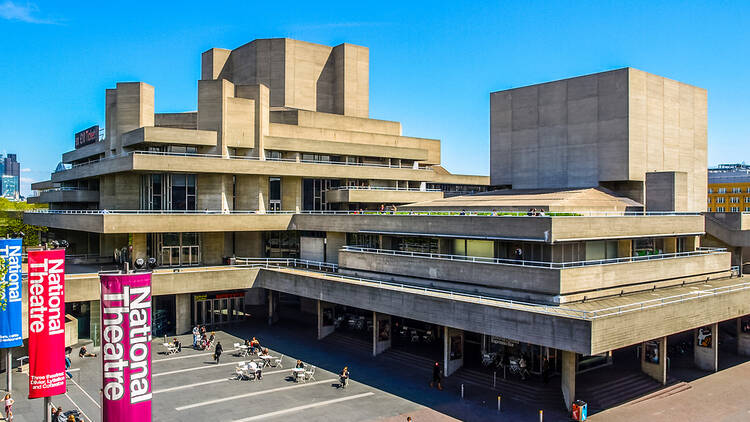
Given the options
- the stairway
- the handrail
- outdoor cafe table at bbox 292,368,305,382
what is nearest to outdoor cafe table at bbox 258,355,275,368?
outdoor cafe table at bbox 292,368,305,382

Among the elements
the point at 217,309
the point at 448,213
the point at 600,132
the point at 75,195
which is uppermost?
the point at 600,132

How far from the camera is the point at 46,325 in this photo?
24828mm

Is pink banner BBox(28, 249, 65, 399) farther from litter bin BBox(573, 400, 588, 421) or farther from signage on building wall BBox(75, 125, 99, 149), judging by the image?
signage on building wall BBox(75, 125, 99, 149)

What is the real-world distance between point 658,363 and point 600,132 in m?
22.3

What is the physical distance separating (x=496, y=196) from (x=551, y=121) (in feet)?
30.0

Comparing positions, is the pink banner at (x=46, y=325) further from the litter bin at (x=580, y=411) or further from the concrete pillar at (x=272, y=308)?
the concrete pillar at (x=272, y=308)

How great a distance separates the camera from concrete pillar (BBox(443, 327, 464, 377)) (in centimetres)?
3481

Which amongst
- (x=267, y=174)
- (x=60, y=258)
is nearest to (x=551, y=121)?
(x=267, y=174)

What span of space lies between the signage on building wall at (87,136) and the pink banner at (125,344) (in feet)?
176

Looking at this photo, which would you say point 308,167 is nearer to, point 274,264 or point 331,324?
point 274,264

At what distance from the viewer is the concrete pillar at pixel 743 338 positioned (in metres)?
40.7

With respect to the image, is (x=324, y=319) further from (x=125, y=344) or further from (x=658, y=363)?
(x=125, y=344)

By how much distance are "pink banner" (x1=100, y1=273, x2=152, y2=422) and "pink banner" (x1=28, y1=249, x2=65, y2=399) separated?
30.9ft

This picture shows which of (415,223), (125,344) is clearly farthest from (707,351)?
(125,344)
